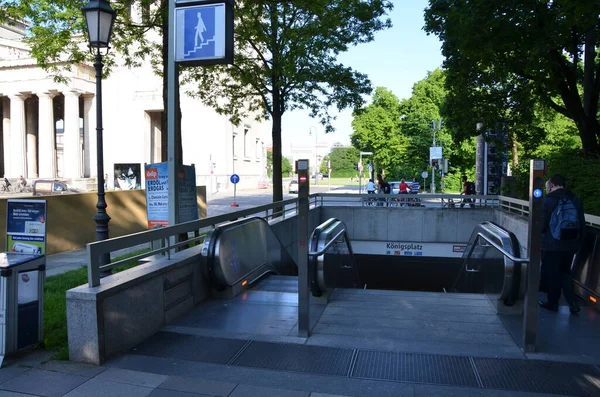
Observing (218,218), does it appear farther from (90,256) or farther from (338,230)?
(90,256)

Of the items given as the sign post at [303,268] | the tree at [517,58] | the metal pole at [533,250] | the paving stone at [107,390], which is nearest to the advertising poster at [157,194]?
the sign post at [303,268]

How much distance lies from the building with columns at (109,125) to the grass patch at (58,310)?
4226cm

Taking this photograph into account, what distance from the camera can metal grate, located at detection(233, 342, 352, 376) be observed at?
422cm

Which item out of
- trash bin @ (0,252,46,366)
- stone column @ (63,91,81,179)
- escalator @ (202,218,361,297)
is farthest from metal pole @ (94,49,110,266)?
stone column @ (63,91,81,179)

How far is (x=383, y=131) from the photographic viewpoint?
56.4 m

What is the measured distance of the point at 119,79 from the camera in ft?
185

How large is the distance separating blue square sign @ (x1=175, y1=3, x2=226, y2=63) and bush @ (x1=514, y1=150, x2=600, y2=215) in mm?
8638

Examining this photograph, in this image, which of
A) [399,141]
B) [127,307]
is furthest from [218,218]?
[399,141]

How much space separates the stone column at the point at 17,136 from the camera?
5503cm

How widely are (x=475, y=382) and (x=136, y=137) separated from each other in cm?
5765

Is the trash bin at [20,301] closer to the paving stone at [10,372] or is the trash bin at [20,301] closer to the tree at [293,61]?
the paving stone at [10,372]

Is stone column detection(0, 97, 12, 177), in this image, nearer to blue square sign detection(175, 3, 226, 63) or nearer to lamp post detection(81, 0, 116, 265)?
lamp post detection(81, 0, 116, 265)

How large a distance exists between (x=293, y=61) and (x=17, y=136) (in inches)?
2123

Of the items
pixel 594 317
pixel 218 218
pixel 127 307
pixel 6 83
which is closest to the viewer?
pixel 127 307
